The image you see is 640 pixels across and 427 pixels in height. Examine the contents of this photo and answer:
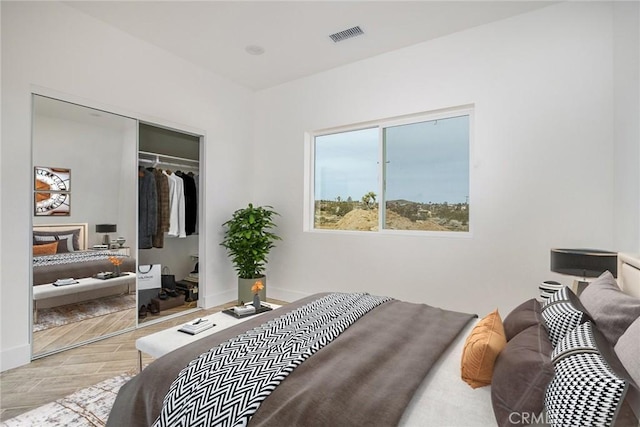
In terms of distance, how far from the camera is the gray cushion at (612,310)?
1176 mm

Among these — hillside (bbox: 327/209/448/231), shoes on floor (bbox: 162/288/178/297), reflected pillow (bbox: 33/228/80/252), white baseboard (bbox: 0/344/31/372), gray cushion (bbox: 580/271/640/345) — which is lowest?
white baseboard (bbox: 0/344/31/372)

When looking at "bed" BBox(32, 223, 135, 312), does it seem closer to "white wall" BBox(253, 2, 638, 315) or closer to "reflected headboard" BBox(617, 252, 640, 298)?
"white wall" BBox(253, 2, 638, 315)

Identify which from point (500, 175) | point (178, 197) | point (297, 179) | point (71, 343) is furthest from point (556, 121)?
point (71, 343)

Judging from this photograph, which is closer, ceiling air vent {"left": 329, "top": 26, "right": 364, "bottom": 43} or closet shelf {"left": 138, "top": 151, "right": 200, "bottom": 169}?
ceiling air vent {"left": 329, "top": 26, "right": 364, "bottom": 43}

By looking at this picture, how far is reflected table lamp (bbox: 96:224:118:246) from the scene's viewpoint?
305 cm

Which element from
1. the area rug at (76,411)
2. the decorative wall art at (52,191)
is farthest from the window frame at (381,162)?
the area rug at (76,411)

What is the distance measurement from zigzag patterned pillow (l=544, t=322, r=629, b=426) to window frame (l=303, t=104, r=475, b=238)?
2.33 m

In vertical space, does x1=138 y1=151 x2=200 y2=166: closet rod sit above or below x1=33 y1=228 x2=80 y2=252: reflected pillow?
above

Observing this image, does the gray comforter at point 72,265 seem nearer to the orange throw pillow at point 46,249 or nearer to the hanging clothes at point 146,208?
the orange throw pillow at point 46,249

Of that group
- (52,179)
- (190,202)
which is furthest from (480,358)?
(190,202)

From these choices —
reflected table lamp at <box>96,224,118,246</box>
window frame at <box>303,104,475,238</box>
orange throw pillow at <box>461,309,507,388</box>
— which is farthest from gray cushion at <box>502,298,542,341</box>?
reflected table lamp at <box>96,224,118,246</box>

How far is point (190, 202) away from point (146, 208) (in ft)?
1.95

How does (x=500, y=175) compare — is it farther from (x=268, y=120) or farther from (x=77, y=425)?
(x=77, y=425)

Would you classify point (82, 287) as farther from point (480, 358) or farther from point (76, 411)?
point (480, 358)
